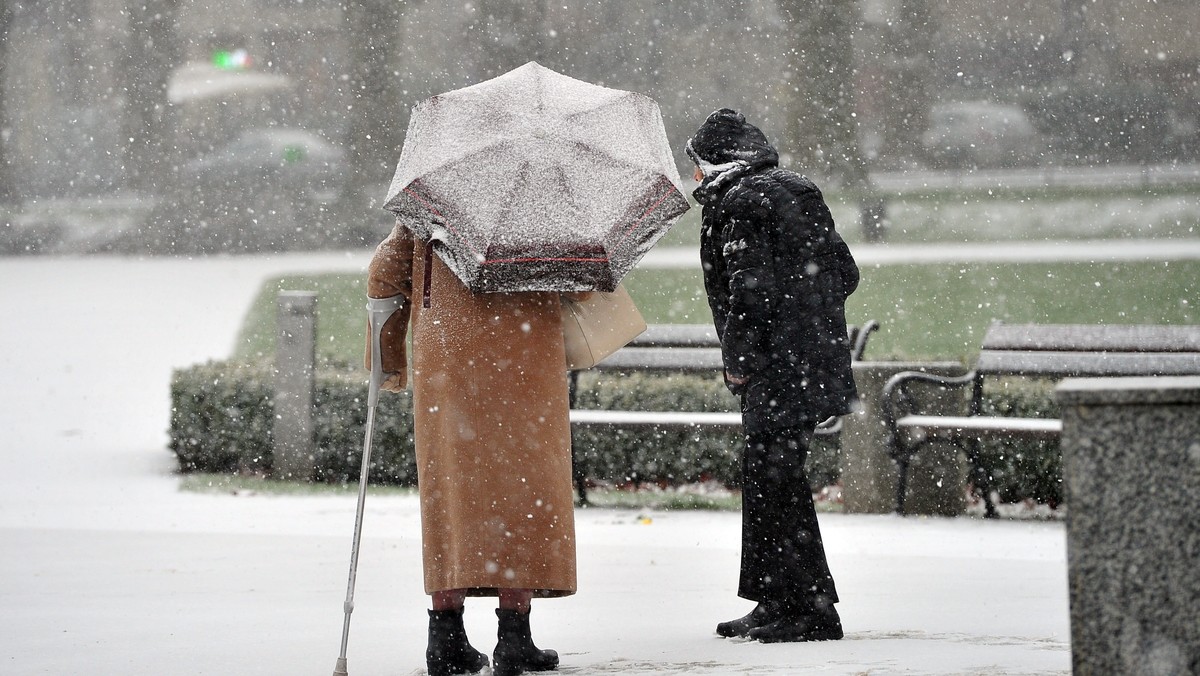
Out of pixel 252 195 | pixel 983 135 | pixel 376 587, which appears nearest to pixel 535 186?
pixel 376 587

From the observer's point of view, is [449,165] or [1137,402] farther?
[449,165]

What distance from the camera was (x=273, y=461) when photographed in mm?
8742

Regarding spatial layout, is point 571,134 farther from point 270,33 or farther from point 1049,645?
point 270,33

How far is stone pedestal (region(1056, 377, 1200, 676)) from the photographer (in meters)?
2.78

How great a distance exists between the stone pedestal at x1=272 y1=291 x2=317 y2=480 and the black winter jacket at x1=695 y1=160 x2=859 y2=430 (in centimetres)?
445

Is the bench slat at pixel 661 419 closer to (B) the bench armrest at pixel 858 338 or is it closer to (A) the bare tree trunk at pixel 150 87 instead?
(B) the bench armrest at pixel 858 338

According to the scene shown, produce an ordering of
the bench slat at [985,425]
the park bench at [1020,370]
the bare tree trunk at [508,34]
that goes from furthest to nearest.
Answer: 1. the bare tree trunk at [508,34]
2. the park bench at [1020,370]
3. the bench slat at [985,425]

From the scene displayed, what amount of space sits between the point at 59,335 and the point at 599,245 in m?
12.4

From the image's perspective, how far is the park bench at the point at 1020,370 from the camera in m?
7.23

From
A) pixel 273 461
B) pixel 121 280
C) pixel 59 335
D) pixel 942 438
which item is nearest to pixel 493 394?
pixel 942 438

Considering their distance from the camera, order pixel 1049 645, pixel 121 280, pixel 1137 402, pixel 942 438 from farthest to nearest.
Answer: pixel 121 280, pixel 942 438, pixel 1049 645, pixel 1137 402

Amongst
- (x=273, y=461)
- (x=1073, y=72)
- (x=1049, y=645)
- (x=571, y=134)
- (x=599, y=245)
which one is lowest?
(x=1049, y=645)

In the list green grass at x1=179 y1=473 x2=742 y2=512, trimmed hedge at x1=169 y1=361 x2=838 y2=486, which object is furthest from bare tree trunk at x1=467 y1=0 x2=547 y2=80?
green grass at x1=179 y1=473 x2=742 y2=512

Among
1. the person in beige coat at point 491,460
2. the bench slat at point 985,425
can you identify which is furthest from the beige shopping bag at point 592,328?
the bench slat at point 985,425
